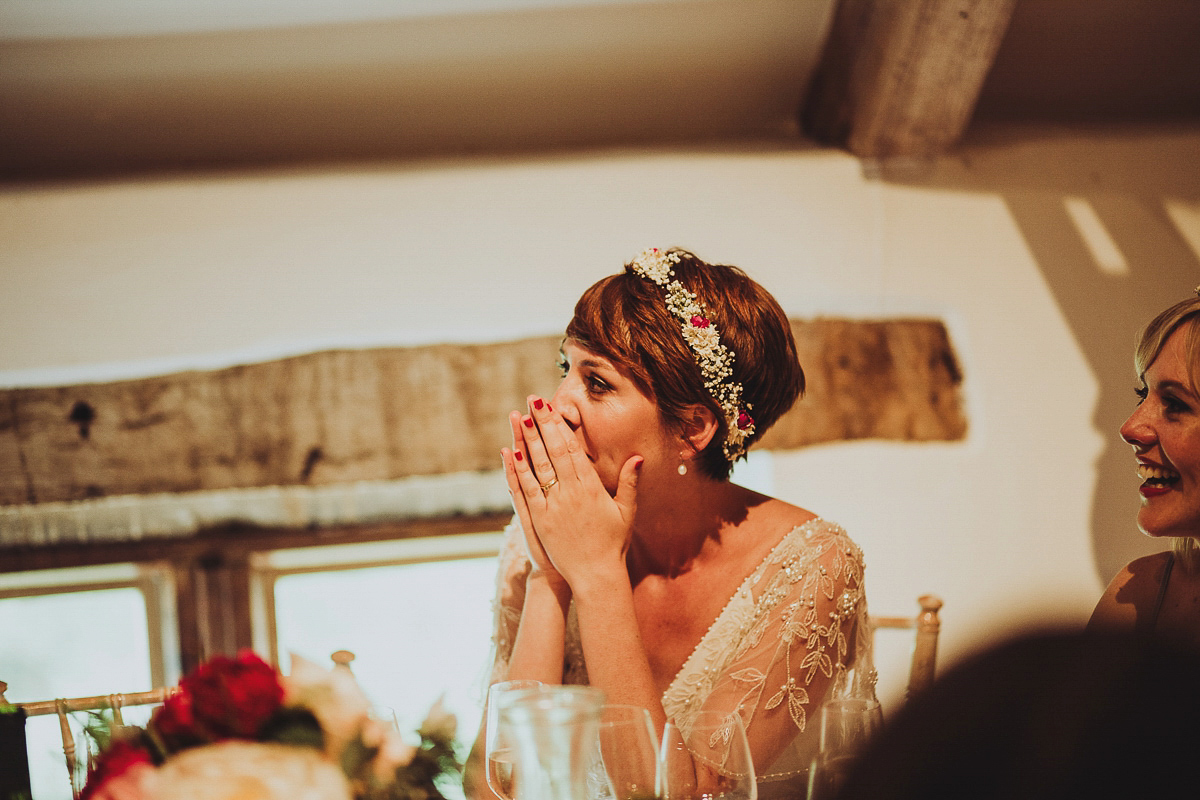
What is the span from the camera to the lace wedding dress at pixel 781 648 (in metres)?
1.48

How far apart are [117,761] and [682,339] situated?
110cm

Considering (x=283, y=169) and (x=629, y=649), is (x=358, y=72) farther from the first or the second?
(x=629, y=649)

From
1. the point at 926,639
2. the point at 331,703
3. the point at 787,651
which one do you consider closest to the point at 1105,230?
the point at 926,639

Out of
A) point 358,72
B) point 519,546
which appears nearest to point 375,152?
point 358,72

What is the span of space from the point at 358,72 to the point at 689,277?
145cm

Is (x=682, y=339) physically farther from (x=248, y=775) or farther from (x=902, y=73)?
(x=902, y=73)

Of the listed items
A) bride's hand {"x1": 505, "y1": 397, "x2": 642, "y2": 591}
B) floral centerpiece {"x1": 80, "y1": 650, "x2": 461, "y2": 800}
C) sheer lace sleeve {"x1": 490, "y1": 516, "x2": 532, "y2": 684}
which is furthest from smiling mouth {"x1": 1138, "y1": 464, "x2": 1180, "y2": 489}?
floral centerpiece {"x1": 80, "y1": 650, "x2": 461, "y2": 800}

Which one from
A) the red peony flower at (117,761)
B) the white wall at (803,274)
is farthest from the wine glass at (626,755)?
the white wall at (803,274)

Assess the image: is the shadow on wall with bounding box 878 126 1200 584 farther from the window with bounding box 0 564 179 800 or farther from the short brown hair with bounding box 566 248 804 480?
the window with bounding box 0 564 179 800

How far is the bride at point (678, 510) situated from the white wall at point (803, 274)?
101cm

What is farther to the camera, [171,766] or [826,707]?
[826,707]

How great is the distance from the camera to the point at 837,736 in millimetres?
998

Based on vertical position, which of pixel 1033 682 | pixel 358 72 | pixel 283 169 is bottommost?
pixel 1033 682

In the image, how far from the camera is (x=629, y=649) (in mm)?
1479
